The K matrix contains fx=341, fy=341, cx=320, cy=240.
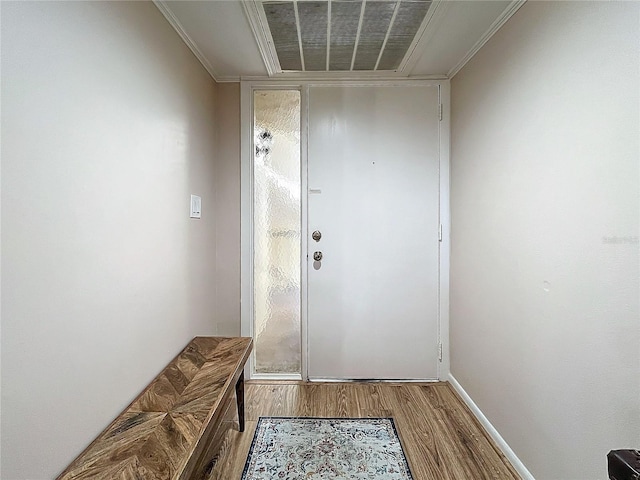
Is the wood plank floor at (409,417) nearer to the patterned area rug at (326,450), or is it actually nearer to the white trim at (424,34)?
the patterned area rug at (326,450)

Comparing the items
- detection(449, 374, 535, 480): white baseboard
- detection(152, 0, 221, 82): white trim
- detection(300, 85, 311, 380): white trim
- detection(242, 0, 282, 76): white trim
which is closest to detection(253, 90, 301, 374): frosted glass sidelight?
detection(300, 85, 311, 380): white trim

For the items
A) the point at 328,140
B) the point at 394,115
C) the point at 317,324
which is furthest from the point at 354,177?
the point at 317,324

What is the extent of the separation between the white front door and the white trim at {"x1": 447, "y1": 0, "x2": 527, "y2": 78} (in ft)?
0.80

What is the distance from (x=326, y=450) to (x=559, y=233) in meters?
1.46

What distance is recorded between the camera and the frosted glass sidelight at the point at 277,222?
2422 mm


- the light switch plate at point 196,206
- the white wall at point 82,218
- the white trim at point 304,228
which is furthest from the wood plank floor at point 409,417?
the light switch plate at point 196,206

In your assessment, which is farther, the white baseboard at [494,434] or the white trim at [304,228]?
the white trim at [304,228]

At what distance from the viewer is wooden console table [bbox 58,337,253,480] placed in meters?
0.97

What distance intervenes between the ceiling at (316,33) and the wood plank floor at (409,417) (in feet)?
6.97

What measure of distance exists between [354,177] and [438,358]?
1424mm

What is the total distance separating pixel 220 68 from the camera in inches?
88.1

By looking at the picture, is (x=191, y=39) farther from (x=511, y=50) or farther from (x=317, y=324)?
(x=317, y=324)

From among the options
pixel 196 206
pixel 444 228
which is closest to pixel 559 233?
pixel 444 228

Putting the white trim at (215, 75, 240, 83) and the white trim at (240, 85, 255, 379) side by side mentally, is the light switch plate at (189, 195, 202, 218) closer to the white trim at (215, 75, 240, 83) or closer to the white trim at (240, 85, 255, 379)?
the white trim at (240, 85, 255, 379)
